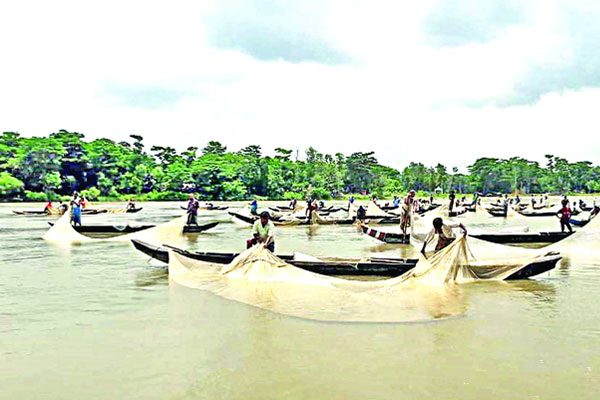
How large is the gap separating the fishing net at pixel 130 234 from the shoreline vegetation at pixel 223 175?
3356cm

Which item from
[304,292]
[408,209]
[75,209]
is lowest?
[304,292]

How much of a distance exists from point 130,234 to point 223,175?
42.7 meters

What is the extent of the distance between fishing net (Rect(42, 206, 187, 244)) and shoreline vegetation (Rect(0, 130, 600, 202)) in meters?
33.6

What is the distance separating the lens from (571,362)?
5312 mm

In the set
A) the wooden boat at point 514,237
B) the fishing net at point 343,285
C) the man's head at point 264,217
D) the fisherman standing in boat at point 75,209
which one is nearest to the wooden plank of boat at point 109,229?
the fisherman standing in boat at point 75,209

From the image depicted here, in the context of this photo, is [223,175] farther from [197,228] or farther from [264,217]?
[264,217]

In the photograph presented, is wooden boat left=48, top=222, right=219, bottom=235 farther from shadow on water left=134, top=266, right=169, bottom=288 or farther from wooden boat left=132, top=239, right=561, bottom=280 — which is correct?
wooden boat left=132, top=239, right=561, bottom=280

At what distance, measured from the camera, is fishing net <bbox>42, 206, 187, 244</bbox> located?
15109 millimetres

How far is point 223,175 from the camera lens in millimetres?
59156

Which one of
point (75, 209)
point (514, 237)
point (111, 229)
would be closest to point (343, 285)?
point (514, 237)

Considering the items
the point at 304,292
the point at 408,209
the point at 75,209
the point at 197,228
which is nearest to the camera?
the point at 304,292

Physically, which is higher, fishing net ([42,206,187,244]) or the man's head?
the man's head

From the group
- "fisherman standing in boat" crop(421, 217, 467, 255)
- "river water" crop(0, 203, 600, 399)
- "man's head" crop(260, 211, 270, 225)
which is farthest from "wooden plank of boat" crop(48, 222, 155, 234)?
"fisherman standing in boat" crop(421, 217, 467, 255)

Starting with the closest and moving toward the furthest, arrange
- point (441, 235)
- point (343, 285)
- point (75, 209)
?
point (343, 285) < point (441, 235) < point (75, 209)
